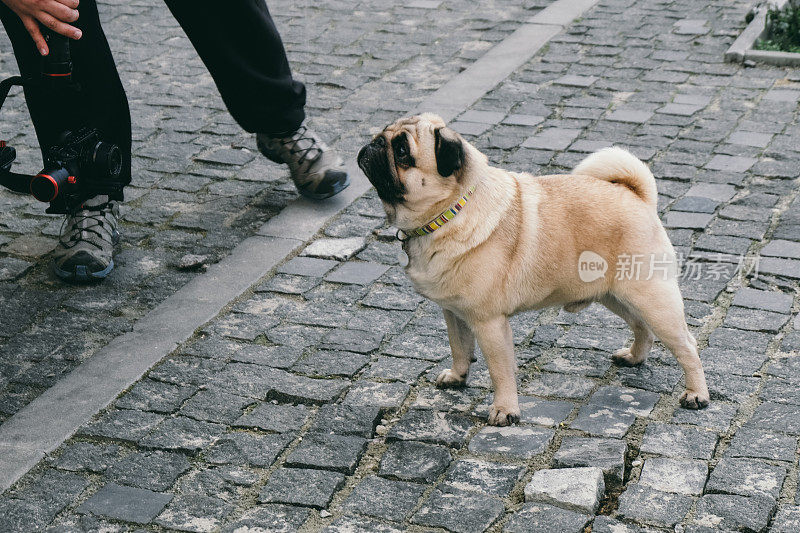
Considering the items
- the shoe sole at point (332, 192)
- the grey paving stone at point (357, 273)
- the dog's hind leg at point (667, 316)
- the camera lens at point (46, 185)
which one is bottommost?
the grey paving stone at point (357, 273)

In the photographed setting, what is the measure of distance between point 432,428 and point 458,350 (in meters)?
0.36

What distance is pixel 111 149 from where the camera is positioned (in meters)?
4.80

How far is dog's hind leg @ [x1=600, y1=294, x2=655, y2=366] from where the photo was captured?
4.07 m

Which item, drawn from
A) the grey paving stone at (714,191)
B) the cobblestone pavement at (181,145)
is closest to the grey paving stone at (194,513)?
the cobblestone pavement at (181,145)

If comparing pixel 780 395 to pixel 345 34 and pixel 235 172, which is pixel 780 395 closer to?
pixel 235 172

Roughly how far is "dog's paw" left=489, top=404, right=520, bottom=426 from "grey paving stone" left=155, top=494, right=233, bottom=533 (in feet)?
3.44

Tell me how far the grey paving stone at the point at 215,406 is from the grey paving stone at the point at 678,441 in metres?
1.56

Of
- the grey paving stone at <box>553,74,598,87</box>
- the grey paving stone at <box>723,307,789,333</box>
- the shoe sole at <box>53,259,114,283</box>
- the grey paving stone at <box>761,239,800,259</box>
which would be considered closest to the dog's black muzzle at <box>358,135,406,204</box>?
the grey paving stone at <box>723,307,789,333</box>

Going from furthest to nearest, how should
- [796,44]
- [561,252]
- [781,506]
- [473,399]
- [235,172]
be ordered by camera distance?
[796,44]
[235,172]
[473,399]
[561,252]
[781,506]

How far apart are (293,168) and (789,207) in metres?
2.80

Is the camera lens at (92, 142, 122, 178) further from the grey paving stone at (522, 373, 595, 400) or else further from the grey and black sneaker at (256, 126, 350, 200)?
the grey paving stone at (522, 373, 595, 400)

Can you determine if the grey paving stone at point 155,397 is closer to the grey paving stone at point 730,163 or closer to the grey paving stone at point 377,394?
the grey paving stone at point 377,394

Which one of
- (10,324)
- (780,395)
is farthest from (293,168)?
(780,395)

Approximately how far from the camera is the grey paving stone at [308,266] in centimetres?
512
